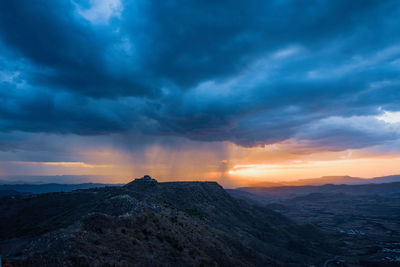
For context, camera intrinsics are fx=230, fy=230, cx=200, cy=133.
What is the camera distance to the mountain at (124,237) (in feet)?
88.9

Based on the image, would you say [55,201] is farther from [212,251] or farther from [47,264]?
[47,264]

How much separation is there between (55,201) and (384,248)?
142m

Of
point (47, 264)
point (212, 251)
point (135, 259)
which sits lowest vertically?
point (212, 251)

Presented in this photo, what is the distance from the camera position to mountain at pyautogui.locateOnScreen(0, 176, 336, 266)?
1067 inches

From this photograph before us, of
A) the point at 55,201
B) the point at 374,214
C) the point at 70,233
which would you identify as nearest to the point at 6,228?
the point at 55,201

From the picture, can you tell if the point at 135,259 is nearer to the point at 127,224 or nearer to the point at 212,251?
the point at 127,224

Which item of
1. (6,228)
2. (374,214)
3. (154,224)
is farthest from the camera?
(374,214)

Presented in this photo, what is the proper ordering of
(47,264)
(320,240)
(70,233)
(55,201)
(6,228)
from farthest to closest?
(320,240) < (55,201) < (6,228) < (70,233) < (47,264)

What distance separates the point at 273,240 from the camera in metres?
108

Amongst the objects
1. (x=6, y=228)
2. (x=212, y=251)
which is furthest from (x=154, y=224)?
(x=6, y=228)

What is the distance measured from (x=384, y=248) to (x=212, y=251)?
103 meters

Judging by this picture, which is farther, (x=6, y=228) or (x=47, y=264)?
(x=6, y=228)

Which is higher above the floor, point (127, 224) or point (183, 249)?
point (127, 224)

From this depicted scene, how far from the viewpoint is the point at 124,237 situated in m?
35.6
